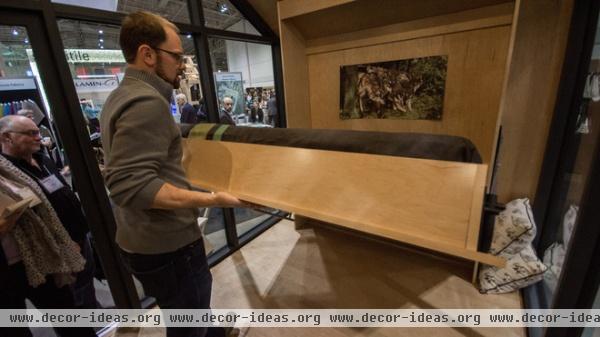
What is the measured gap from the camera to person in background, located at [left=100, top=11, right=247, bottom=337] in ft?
2.65

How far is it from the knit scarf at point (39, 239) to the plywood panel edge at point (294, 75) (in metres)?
1.68

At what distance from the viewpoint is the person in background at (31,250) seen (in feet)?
3.72

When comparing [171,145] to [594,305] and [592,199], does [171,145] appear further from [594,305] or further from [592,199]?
[594,305]

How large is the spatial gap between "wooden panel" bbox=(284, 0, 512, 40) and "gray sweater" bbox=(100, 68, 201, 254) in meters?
1.54

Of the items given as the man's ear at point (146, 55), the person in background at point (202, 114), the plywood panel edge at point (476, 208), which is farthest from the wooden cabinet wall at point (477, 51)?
the man's ear at point (146, 55)

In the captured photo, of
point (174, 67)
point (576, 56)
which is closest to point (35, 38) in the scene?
point (174, 67)

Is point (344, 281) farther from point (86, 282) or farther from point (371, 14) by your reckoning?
point (371, 14)

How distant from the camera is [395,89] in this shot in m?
2.09

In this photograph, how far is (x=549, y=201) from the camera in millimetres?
1816

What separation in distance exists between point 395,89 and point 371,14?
1.91 feet

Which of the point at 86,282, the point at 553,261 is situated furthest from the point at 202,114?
the point at 553,261

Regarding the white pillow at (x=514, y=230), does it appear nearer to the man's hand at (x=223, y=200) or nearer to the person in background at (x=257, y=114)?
the man's hand at (x=223, y=200)

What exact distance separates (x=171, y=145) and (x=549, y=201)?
2.39 m

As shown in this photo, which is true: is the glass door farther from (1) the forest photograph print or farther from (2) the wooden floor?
(1) the forest photograph print
